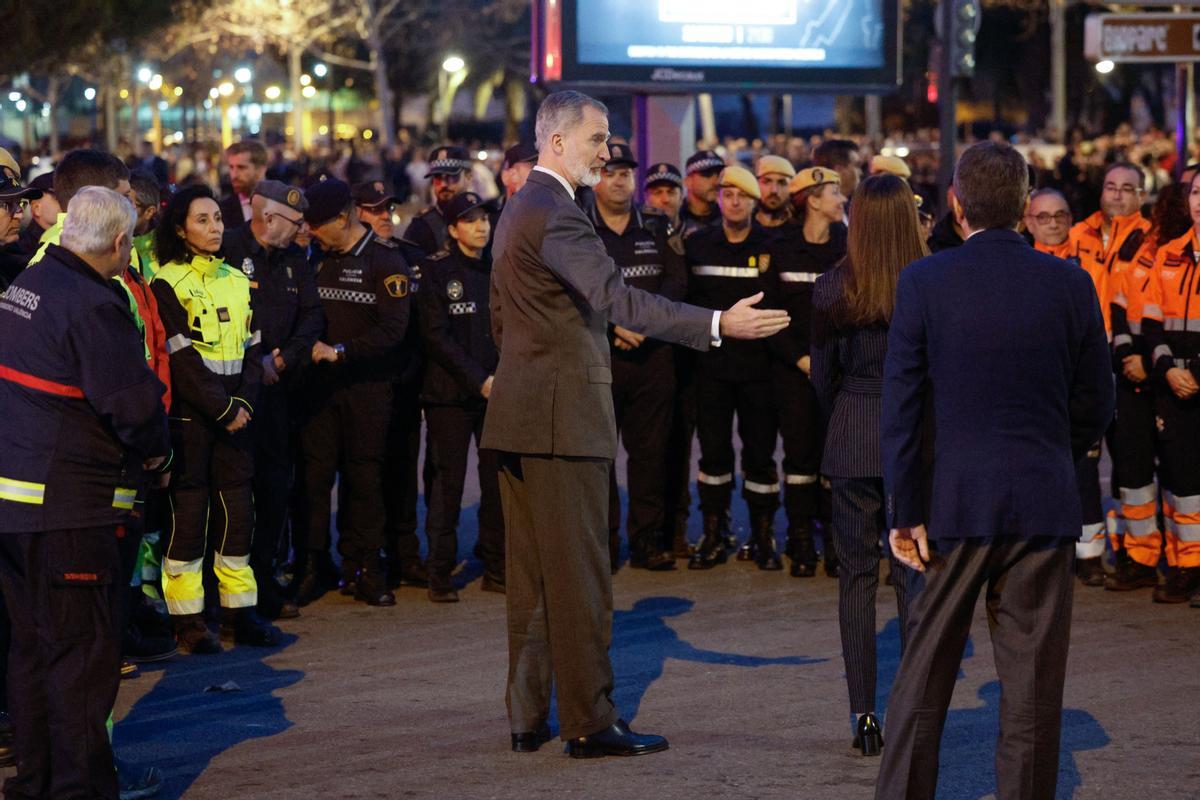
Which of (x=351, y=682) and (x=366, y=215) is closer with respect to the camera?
(x=351, y=682)

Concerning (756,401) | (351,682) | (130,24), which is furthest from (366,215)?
(130,24)

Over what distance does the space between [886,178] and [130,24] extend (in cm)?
2781

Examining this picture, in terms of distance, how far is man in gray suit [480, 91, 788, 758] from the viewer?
6.52 m

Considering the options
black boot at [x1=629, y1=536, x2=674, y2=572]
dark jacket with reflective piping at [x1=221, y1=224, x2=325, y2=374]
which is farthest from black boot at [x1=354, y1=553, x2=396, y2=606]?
black boot at [x1=629, y1=536, x2=674, y2=572]

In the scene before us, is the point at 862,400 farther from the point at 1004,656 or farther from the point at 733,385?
the point at 733,385

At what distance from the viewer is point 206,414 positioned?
8234 mm

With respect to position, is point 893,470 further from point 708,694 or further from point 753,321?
point 708,694

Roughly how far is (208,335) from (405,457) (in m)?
1.91

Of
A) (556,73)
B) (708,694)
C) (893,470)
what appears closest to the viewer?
(893,470)

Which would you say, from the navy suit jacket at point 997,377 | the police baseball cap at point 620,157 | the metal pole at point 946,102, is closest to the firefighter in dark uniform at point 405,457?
the police baseball cap at point 620,157

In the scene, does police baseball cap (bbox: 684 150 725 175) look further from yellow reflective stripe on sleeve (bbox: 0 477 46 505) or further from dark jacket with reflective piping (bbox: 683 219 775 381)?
yellow reflective stripe on sleeve (bbox: 0 477 46 505)

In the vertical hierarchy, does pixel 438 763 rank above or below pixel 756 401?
below

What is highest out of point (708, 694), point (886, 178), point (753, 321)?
point (886, 178)

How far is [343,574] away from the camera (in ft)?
31.9
